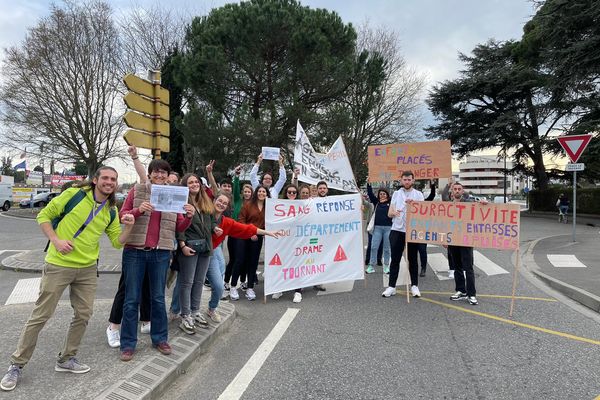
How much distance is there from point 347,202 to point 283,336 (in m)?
2.95

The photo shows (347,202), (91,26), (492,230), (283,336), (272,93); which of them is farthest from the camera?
(91,26)

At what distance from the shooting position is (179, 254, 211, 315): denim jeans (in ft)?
15.1

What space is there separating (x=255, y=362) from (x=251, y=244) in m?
2.75

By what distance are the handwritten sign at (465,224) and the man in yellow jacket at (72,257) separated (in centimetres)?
447

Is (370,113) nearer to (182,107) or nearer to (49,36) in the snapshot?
(182,107)

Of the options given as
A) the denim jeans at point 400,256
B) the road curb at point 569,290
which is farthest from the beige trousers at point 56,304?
the road curb at point 569,290

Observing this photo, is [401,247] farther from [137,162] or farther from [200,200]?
[137,162]

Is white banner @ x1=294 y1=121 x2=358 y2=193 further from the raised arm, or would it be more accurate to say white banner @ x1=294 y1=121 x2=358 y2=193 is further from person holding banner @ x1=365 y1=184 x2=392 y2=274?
the raised arm

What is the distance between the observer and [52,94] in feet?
79.2

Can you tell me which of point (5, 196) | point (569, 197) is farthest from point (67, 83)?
point (569, 197)

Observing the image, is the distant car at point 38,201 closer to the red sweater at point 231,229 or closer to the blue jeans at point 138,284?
the red sweater at point 231,229

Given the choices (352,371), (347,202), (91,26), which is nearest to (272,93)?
(91,26)

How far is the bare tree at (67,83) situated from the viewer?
75.3ft

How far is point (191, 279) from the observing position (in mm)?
4699
